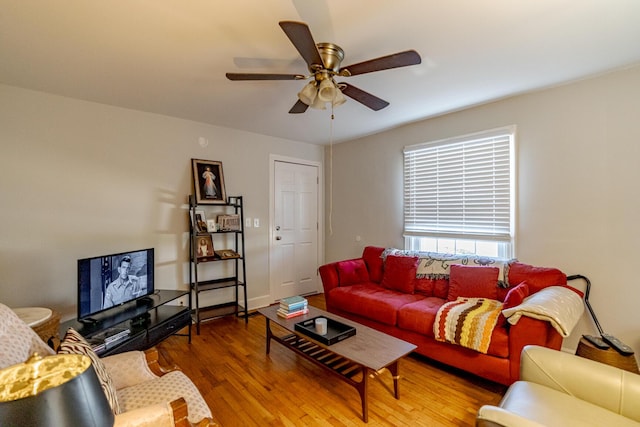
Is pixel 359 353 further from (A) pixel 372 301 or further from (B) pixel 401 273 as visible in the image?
(B) pixel 401 273

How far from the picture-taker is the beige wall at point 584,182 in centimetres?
231

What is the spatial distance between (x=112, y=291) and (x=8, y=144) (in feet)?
5.26

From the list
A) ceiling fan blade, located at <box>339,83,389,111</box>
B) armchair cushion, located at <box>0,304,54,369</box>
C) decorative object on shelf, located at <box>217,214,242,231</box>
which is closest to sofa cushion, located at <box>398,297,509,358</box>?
ceiling fan blade, located at <box>339,83,389,111</box>

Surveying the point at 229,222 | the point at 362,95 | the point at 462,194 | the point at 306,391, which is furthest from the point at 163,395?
the point at 462,194

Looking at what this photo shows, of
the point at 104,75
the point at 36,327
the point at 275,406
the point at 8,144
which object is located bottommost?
the point at 275,406

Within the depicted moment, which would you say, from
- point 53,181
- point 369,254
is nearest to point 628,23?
point 369,254

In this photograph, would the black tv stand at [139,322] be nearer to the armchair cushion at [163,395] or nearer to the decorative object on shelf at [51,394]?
Answer: the armchair cushion at [163,395]

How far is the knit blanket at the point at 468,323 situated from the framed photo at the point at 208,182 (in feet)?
8.97

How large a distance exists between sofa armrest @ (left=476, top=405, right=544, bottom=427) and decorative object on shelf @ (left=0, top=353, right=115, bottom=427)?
1.25 m

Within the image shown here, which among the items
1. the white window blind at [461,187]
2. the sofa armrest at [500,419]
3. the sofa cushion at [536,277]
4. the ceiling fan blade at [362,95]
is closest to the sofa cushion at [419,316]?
the sofa cushion at [536,277]

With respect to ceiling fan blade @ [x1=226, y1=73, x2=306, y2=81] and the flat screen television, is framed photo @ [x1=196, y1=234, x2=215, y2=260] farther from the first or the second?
ceiling fan blade @ [x1=226, y1=73, x2=306, y2=81]

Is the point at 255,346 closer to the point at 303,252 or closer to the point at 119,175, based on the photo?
the point at 303,252

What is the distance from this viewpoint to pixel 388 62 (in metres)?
1.64

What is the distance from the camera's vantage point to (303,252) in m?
4.64
